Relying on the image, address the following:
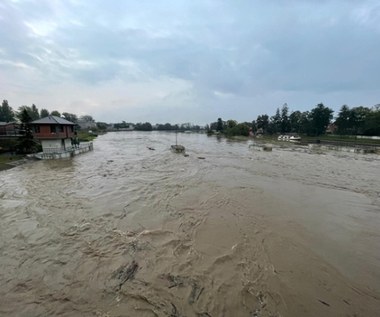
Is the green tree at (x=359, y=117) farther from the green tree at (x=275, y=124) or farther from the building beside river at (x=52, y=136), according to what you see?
the building beside river at (x=52, y=136)

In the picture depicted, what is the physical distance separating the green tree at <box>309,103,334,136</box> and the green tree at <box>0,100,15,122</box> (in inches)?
4255

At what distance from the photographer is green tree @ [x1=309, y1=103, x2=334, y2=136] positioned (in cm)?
7200

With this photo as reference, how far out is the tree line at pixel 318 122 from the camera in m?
63.5

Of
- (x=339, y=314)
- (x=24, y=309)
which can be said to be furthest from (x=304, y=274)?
(x=24, y=309)

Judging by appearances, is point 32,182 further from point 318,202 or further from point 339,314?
point 318,202

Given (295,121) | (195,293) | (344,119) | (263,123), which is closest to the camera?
(195,293)

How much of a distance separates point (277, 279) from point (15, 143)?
30.4 metres

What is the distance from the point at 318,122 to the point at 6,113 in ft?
377

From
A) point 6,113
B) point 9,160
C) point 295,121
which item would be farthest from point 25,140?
point 295,121

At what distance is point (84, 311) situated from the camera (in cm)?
407

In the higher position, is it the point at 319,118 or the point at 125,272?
the point at 319,118

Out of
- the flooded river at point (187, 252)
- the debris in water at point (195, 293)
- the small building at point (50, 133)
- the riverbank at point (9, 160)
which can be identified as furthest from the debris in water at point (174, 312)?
the small building at point (50, 133)

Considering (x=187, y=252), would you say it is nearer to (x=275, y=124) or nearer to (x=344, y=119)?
(x=344, y=119)

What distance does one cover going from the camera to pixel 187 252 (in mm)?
6219
